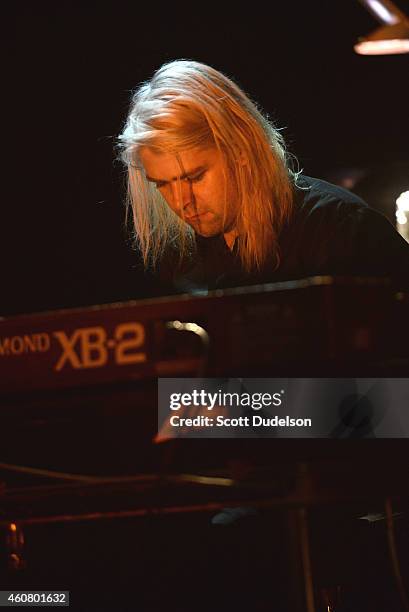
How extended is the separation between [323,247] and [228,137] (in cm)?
32

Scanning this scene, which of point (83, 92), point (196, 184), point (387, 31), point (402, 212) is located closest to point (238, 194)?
point (196, 184)

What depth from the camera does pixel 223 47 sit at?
8.83ft

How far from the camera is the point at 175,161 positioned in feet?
6.25

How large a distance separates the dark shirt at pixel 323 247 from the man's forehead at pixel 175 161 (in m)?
0.23

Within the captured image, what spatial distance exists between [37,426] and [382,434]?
0.51m

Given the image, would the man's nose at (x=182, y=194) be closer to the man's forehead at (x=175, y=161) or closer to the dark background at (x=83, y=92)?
the man's forehead at (x=175, y=161)

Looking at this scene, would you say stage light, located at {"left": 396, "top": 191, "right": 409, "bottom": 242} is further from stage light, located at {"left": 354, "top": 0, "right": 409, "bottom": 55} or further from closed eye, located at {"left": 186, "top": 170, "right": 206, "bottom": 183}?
closed eye, located at {"left": 186, "top": 170, "right": 206, "bottom": 183}

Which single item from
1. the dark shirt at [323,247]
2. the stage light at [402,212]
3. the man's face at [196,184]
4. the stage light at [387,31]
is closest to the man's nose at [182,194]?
the man's face at [196,184]

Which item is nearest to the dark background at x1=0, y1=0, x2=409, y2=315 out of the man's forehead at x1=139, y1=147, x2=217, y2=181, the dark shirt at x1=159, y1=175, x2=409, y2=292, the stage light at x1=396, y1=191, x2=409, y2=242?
the dark shirt at x1=159, y1=175, x2=409, y2=292

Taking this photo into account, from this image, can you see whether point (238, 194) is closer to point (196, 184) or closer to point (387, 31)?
point (196, 184)

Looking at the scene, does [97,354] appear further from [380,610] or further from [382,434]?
[380,610]

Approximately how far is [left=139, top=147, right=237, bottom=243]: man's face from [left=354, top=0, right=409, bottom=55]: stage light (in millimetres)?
540

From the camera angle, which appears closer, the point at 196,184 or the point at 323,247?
the point at 323,247

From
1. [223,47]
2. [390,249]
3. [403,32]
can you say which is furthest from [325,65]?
[390,249]
